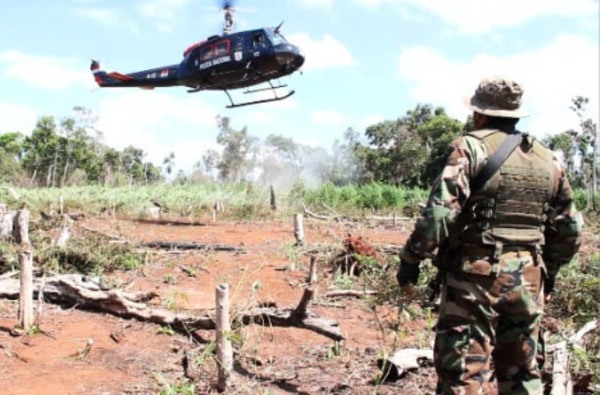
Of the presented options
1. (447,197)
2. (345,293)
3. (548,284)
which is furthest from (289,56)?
(447,197)

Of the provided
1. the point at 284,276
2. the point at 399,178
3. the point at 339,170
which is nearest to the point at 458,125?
the point at 399,178

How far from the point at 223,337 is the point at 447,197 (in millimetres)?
2200

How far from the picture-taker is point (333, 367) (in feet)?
15.5

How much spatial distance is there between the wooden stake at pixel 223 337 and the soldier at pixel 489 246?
1.77 meters

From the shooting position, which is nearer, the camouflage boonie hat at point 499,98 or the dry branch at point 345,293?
the camouflage boonie hat at point 499,98

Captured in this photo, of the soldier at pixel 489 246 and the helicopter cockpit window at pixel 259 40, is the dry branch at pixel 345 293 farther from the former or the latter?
the helicopter cockpit window at pixel 259 40

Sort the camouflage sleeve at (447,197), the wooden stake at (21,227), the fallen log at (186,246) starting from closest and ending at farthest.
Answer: the camouflage sleeve at (447,197) → the wooden stake at (21,227) → the fallen log at (186,246)

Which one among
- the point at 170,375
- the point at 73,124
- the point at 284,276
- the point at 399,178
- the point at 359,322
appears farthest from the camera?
the point at 73,124

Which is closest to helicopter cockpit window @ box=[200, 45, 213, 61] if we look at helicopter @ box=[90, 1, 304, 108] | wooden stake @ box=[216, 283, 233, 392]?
helicopter @ box=[90, 1, 304, 108]

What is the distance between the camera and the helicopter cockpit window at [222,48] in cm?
1476

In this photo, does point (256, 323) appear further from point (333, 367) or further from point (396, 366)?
point (396, 366)

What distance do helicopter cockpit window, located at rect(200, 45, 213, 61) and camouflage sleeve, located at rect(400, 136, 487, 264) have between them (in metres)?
13.1

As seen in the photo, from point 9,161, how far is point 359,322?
124 ft

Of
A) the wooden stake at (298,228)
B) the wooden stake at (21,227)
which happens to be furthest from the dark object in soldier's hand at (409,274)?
the wooden stake at (298,228)
